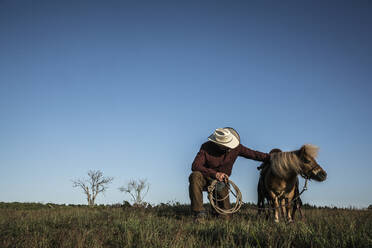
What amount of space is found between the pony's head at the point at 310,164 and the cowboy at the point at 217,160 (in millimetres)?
1007

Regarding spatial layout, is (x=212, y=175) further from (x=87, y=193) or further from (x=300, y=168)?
(x=87, y=193)

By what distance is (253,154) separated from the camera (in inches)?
295

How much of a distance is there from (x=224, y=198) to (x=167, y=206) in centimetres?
359

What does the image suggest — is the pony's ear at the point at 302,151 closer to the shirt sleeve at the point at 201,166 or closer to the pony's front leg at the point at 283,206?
the pony's front leg at the point at 283,206

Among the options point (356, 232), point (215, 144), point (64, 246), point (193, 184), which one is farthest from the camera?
point (215, 144)

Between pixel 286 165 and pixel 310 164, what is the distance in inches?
18.9

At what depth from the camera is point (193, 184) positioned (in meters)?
6.98

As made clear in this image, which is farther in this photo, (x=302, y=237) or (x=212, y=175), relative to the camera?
(x=212, y=175)

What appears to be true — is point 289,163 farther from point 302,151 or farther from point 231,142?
point 231,142

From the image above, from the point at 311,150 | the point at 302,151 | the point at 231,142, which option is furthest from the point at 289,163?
the point at 231,142

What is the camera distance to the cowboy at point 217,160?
6973 mm

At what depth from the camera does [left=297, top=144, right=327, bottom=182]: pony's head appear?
250 inches

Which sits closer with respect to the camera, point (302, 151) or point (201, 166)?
point (302, 151)

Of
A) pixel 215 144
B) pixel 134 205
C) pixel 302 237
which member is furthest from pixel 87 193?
pixel 302 237
